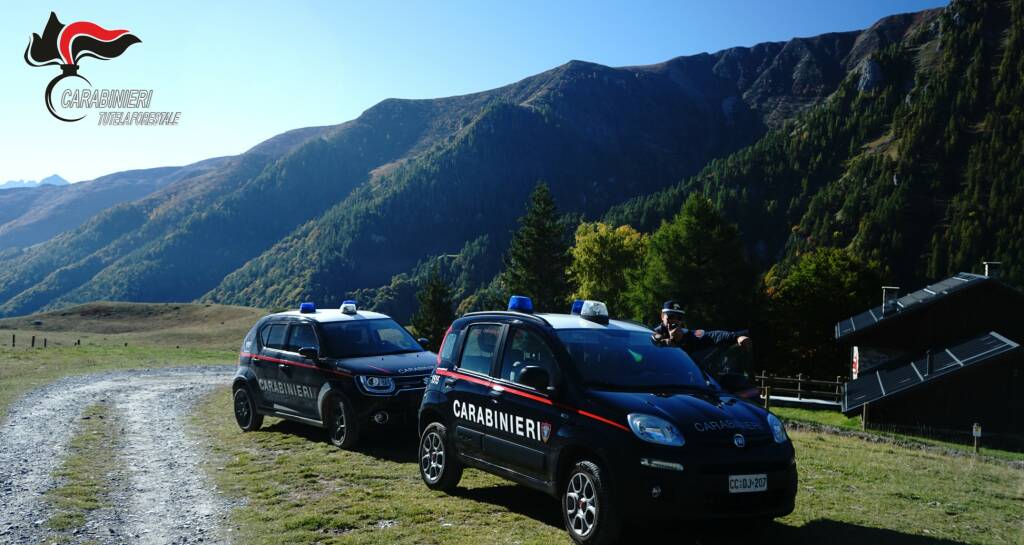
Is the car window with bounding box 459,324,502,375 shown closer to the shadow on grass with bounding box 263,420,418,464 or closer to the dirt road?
the shadow on grass with bounding box 263,420,418,464

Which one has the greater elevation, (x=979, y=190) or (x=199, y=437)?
(x=979, y=190)

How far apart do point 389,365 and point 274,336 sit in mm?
3267

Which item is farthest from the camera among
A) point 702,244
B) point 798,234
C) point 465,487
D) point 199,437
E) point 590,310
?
point 798,234

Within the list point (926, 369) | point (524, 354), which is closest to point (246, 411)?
point (524, 354)

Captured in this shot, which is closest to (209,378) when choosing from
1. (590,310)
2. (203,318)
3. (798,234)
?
(590,310)

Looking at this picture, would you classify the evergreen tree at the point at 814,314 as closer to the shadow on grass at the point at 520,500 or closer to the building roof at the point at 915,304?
the building roof at the point at 915,304

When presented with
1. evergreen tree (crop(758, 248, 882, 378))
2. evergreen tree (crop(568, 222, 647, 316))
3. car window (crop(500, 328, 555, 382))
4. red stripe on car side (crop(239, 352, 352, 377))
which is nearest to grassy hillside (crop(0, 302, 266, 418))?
red stripe on car side (crop(239, 352, 352, 377))

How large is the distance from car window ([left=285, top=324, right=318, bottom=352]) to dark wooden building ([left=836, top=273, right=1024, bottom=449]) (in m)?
29.2

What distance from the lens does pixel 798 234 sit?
17812 centimetres

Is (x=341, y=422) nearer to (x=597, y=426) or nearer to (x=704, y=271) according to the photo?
(x=597, y=426)

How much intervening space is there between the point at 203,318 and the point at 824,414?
86917 mm

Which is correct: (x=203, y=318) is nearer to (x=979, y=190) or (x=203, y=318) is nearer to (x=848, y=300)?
(x=848, y=300)

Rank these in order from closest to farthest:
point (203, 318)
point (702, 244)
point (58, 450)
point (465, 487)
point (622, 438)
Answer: point (622, 438) < point (465, 487) < point (58, 450) < point (702, 244) < point (203, 318)

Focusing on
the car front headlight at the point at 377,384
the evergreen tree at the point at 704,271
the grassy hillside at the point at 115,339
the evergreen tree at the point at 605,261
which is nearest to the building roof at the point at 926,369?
the evergreen tree at the point at 704,271
